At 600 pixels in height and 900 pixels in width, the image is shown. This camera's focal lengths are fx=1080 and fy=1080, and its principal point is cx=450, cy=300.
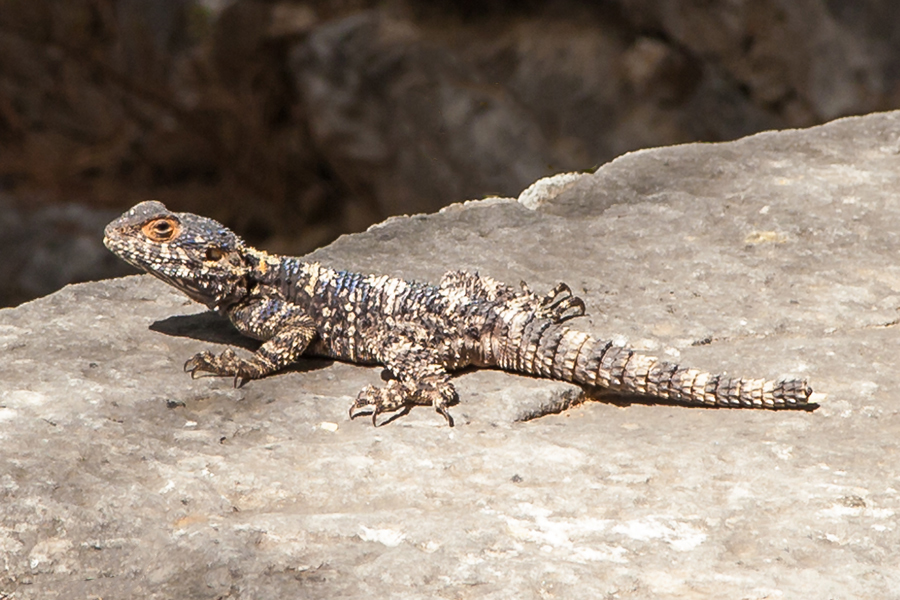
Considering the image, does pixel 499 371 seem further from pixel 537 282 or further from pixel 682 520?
pixel 682 520

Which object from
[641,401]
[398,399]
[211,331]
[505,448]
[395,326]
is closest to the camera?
[505,448]

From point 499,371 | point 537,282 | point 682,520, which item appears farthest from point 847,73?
point 682,520

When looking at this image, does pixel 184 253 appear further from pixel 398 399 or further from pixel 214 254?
pixel 398 399

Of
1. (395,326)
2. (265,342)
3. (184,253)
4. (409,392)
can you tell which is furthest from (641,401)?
(184,253)

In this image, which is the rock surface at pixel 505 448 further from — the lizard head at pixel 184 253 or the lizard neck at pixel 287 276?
the lizard neck at pixel 287 276

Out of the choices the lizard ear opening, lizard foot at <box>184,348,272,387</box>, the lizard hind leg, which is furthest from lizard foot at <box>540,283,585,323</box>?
the lizard ear opening

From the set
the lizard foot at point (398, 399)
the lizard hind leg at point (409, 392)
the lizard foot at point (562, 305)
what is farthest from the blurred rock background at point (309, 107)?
the lizard foot at point (398, 399)

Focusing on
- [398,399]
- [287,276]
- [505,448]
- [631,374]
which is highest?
[287,276]
